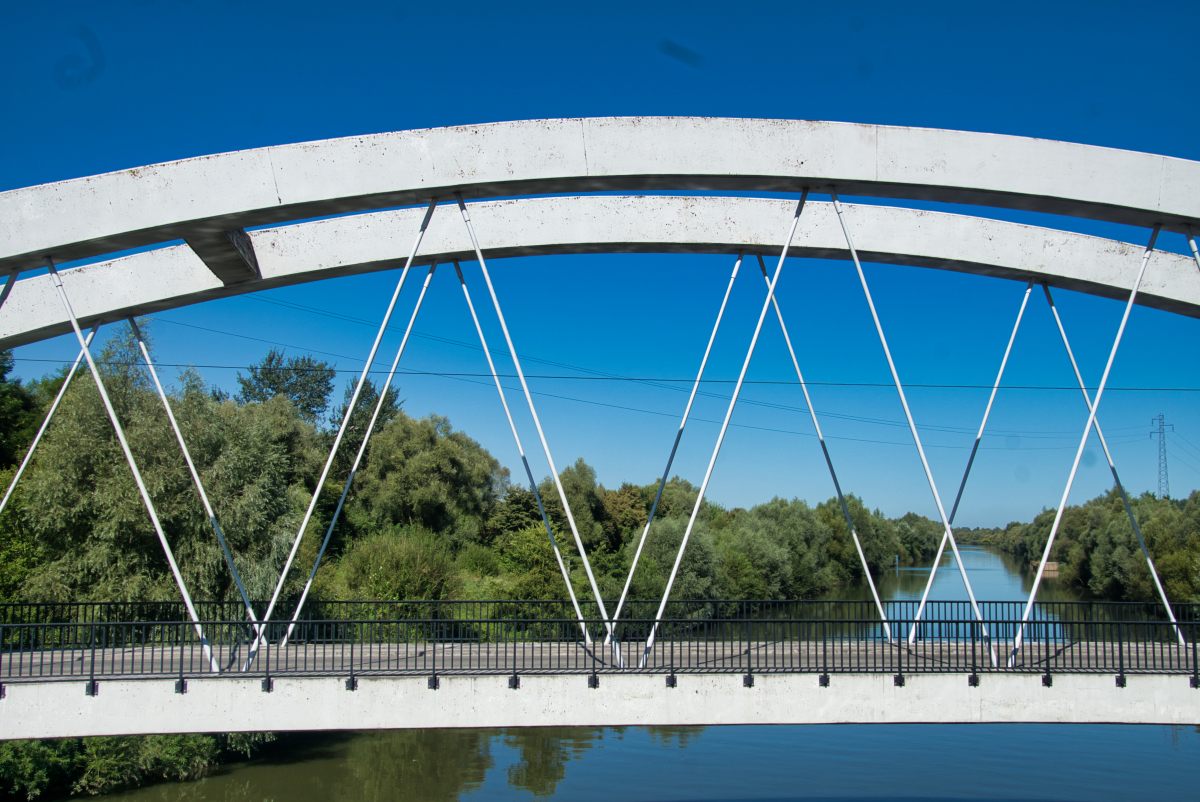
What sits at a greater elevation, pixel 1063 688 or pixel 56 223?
pixel 56 223

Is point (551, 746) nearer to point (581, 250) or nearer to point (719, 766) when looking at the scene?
point (719, 766)

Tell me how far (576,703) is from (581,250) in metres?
6.81

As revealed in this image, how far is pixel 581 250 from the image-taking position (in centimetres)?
1294

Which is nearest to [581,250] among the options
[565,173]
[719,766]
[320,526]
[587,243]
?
[587,243]

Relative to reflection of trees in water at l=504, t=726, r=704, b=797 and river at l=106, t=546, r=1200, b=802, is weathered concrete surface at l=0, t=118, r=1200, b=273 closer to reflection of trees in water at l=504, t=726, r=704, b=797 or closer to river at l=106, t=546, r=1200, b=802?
river at l=106, t=546, r=1200, b=802

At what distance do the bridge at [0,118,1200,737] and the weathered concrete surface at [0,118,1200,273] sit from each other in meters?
0.03

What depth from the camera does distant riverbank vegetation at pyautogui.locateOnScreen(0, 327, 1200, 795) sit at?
74.7ft

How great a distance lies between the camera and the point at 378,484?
47094mm

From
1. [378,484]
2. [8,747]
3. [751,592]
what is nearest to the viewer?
[8,747]

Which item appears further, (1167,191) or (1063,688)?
(1167,191)

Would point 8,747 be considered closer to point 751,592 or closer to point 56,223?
point 56,223

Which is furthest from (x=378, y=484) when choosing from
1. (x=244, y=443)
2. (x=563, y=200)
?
(x=563, y=200)

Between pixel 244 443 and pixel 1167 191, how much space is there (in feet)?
79.4

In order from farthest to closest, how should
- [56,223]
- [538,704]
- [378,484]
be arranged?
[378,484] < [56,223] < [538,704]
